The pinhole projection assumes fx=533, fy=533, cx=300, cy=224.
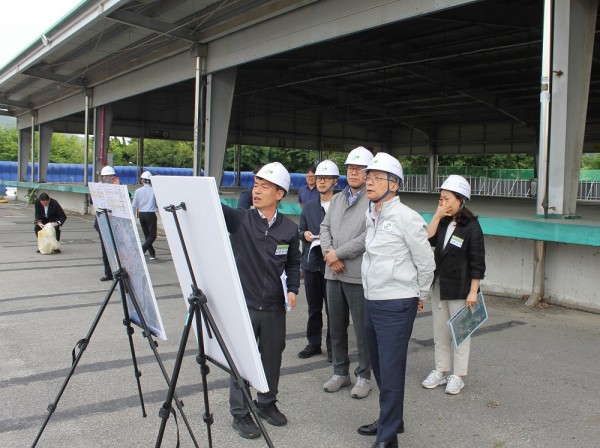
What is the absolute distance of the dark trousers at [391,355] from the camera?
349 centimetres

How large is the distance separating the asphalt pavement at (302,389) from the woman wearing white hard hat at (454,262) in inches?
11.8

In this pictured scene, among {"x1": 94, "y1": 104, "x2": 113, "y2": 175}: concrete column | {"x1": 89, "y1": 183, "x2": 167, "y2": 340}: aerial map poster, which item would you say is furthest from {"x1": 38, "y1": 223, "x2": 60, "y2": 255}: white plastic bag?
{"x1": 94, "y1": 104, "x2": 113, "y2": 175}: concrete column

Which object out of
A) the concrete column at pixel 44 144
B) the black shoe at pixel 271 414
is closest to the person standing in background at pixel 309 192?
the black shoe at pixel 271 414

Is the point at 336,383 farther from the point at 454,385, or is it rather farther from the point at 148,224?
the point at 148,224

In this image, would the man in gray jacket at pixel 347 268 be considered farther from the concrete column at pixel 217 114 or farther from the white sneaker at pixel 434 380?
the concrete column at pixel 217 114

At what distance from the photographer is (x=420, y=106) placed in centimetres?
2898

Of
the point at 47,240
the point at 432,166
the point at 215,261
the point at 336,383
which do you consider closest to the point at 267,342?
the point at 336,383

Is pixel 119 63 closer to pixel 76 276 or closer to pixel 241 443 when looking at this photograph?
pixel 76 276

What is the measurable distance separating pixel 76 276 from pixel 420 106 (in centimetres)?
2313

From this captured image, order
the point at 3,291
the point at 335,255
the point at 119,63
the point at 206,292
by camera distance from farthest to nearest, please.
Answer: the point at 119,63
the point at 3,291
the point at 335,255
the point at 206,292

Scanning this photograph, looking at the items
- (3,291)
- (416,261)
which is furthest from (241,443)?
(3,291)

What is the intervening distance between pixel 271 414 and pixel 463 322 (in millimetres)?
1818

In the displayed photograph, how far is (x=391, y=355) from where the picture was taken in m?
3.50

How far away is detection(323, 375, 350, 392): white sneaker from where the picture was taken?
464 centimetres
